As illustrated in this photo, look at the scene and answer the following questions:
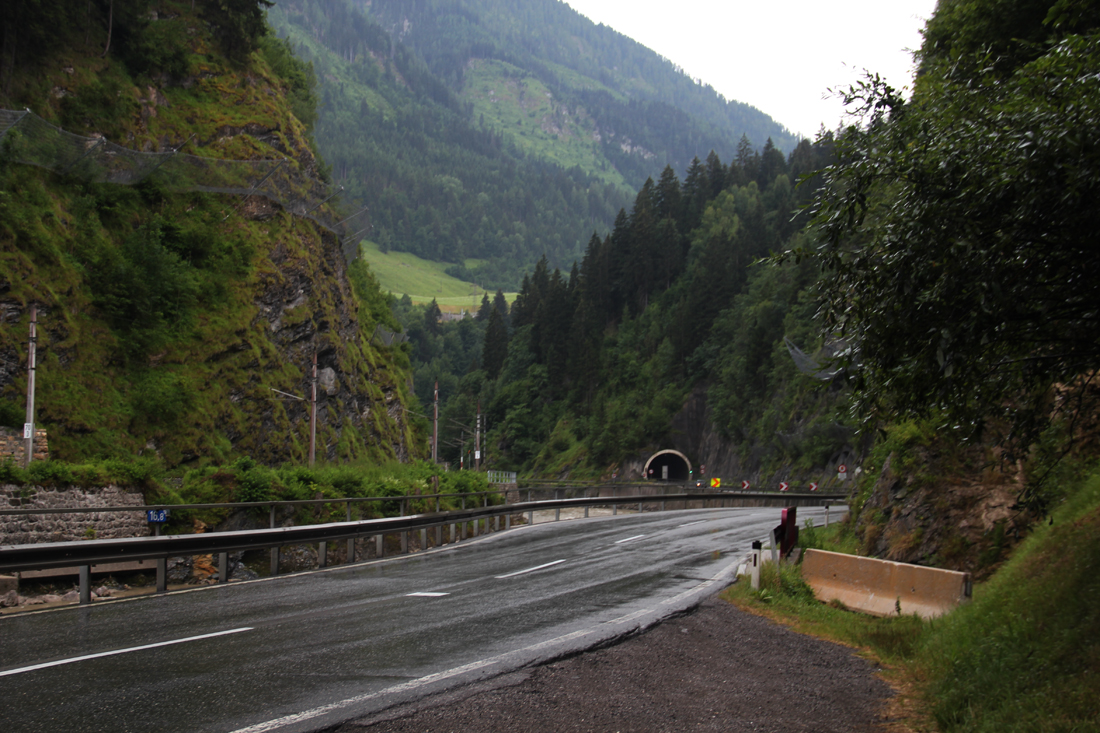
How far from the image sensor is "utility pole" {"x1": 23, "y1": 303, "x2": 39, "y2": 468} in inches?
1054

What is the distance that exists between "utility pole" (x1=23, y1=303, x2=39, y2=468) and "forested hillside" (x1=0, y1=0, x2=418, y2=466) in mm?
906

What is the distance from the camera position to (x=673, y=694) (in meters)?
6.73

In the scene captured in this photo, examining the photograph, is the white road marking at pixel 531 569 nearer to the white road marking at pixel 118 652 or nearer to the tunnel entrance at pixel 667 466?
the white road marking at pixel 118 652

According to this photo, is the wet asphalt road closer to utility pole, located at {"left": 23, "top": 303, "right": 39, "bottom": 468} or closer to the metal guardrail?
the metal guardrail

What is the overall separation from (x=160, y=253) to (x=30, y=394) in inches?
399

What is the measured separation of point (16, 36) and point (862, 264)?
4307cm

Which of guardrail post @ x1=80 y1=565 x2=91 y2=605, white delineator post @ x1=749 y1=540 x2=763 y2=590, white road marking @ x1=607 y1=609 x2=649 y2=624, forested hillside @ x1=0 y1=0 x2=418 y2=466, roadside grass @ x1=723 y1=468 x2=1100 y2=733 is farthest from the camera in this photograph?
forested hillside @ x1=0 y1=0 x2=418 y2=466

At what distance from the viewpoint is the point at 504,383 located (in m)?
137

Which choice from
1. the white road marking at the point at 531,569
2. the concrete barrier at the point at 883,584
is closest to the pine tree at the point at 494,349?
the white road marking at the point at 531,569

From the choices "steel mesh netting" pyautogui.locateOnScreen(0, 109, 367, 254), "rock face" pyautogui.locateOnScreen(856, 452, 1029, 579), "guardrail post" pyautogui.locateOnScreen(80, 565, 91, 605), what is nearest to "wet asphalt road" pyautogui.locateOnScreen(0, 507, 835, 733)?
"guardrail post" pyautogui.locateOnScreen(80, 565, 91, 605)

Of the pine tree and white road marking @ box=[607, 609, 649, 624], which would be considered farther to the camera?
the pine tree

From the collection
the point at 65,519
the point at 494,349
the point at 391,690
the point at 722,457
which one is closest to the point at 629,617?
the point at 391,690

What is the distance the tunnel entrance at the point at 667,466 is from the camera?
92000 millimetres

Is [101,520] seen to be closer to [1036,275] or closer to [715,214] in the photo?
[1036,275]
